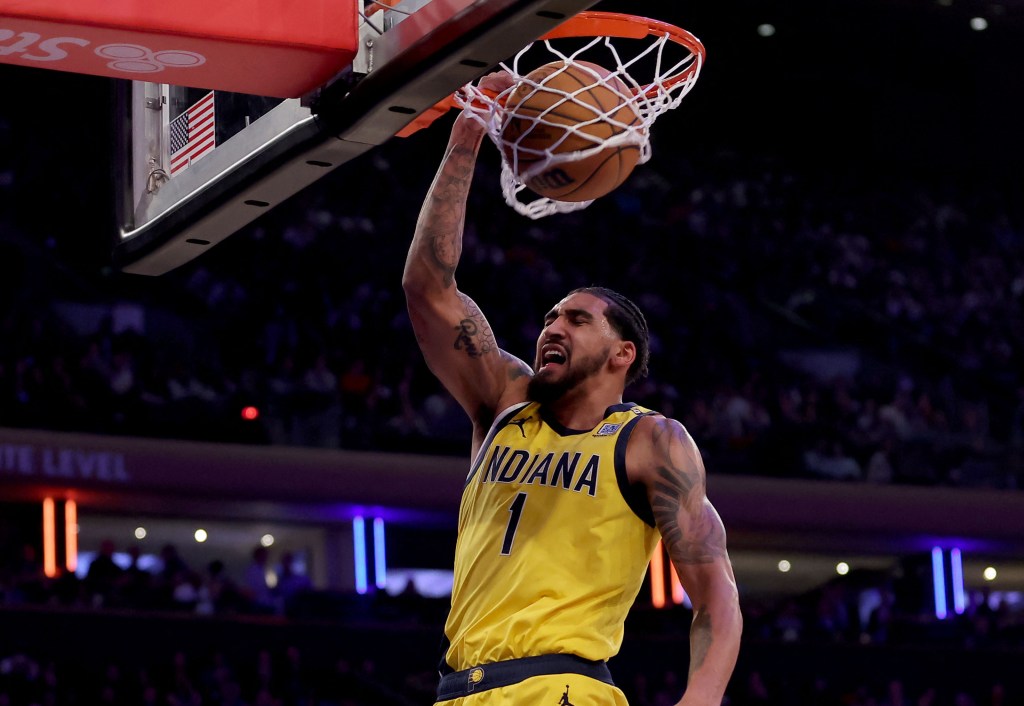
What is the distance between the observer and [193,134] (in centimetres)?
448

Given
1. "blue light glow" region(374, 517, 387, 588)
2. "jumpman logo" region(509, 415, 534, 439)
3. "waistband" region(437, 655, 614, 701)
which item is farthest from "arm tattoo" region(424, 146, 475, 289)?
"blue light glow" region(374, 517, 387, 588)

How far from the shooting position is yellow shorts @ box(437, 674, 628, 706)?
4008mm

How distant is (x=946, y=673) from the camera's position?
17.2m

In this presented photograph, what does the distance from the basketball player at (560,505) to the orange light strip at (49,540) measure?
11227 millimetres

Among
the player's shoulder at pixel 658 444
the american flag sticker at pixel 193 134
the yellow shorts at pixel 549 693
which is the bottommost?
the yellow shorts at pixel 549 693

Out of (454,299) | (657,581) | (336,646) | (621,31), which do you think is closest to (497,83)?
(621,31)

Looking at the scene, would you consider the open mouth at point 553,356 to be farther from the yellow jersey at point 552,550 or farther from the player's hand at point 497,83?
the player's hand at point 497,83

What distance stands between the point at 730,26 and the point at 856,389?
4.76m

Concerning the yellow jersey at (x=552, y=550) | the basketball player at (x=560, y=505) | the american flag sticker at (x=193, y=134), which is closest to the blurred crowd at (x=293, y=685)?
the american flag sticker at (x=193, y=134)

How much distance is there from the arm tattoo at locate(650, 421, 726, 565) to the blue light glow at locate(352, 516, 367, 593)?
515 inches

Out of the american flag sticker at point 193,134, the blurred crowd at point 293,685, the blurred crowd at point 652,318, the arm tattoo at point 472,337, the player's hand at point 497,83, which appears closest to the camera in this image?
the american flag sticker at point 193,134

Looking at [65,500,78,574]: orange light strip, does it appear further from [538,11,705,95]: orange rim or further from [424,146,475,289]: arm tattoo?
[538,11,705,95]: orange rim

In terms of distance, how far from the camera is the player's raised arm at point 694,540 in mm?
4035

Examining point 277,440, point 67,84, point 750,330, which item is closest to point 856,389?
point 750,330
